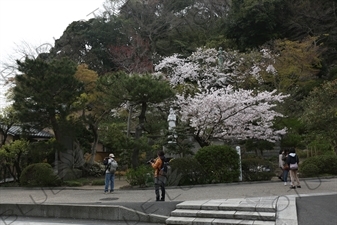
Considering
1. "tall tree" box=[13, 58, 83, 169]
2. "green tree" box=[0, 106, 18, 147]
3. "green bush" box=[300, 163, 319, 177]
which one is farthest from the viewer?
"green tree" box=[0, 106, 18, 147]

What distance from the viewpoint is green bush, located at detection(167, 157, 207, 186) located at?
50.9 ft

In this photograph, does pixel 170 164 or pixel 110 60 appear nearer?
pixel 170 164

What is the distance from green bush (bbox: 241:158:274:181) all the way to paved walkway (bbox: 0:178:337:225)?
665 mm

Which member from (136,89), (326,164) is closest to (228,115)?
(326,164)

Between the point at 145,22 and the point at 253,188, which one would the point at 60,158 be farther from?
the point at 145,22

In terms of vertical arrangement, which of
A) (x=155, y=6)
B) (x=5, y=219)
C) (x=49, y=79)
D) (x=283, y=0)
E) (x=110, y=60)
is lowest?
(x=5, y=219)

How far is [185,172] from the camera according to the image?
15578 mm

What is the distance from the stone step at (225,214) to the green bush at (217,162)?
5.92 metres

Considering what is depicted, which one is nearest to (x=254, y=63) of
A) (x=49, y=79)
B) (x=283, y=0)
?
(x=283, y=0)

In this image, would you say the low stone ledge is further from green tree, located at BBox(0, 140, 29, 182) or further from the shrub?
the shrub

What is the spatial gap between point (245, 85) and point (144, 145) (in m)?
13.3

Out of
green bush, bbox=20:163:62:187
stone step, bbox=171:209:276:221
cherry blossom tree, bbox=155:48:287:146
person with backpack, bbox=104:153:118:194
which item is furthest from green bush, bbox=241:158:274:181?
green bush, bbox=20:163:62:187

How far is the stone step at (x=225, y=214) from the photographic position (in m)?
8.88

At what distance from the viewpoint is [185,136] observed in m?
18.9
